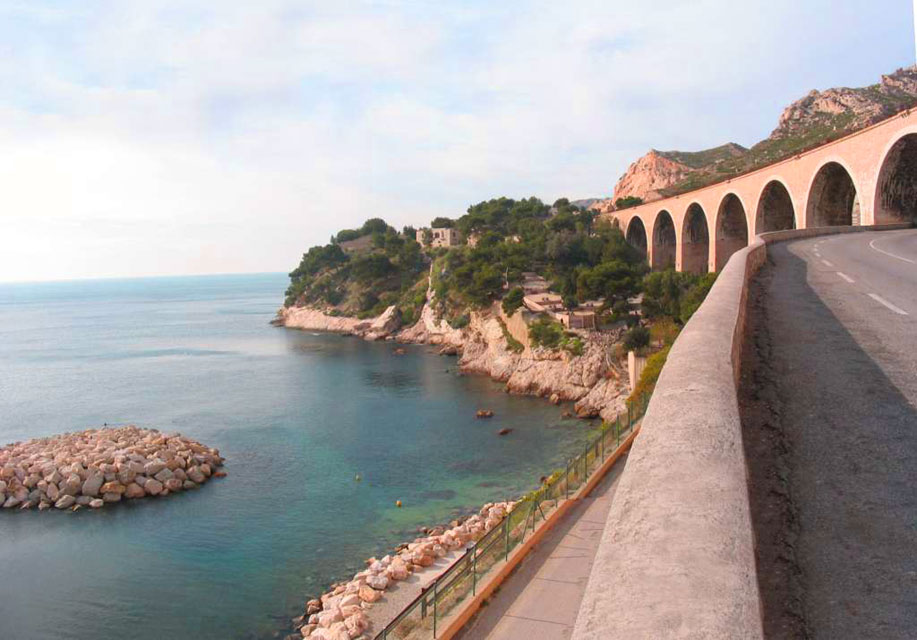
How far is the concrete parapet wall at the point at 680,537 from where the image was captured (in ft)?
5.43

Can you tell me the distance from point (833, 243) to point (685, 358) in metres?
16.4

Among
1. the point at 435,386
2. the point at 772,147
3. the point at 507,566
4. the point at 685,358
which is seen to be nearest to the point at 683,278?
the point at 435,386

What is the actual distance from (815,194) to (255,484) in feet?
89.4

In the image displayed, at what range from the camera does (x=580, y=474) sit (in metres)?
10.6

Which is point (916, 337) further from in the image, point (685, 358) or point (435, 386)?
point (435, 386)

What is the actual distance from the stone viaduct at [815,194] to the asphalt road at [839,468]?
18.3 m

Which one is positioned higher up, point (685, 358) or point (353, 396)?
point (685, 358)

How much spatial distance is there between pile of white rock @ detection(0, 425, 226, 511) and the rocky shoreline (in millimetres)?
18741

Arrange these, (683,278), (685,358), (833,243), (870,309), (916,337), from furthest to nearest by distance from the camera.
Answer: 1. (683,278)
2. (833,243)
3. (870,309)
4. (916,337)
5. (685,358)

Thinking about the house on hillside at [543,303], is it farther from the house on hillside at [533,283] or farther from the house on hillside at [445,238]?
the house on hillside at [445,238]

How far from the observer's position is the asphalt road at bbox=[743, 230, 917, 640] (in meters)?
2.39

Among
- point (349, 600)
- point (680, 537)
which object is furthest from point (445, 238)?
point (680, 537)

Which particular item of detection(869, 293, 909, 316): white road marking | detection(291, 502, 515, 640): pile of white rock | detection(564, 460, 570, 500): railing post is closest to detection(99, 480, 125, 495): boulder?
detection(291, 502, 515, 640): pile of white rock

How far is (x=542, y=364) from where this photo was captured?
3919 cm
